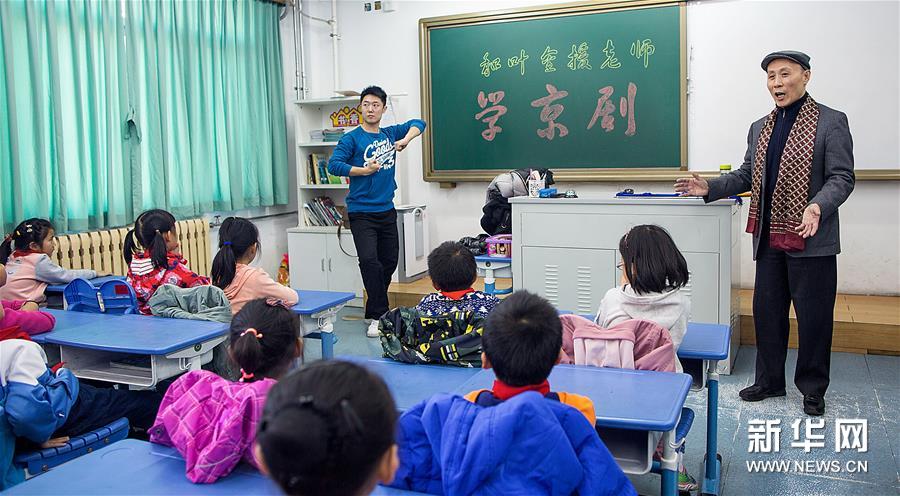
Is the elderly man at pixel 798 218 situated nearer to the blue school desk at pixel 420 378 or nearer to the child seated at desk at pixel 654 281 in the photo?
the child seated at desk at pixel 654 281

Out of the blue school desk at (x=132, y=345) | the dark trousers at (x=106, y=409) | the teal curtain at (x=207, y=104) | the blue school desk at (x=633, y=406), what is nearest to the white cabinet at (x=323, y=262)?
the teal curtain at (x=207, y=104)

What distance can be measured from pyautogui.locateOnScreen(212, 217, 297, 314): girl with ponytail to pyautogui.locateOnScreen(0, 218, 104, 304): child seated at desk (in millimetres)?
1080

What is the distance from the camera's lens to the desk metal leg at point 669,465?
186cm

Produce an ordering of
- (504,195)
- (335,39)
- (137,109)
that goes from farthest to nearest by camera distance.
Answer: (335,39) < (137,109) < (504,195)

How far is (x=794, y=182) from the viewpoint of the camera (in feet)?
10.9

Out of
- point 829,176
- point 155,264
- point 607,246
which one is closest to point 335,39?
point 607,246

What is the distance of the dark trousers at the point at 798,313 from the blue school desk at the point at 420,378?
176cm

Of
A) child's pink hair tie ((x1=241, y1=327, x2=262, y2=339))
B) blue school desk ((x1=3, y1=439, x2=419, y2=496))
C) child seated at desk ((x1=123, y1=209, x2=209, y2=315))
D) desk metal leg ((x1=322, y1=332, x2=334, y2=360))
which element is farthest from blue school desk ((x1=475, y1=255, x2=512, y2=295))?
blue school desk ((x1=3, y1=439, x2=419, y2=496))

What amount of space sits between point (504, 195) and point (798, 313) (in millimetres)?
1773

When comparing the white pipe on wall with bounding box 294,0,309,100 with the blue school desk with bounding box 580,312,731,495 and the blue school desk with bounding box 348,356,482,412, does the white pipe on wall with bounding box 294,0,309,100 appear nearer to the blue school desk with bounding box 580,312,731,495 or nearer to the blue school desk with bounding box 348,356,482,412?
the blue school desk with bounding box 348,356,482,412

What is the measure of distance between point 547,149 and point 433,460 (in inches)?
177

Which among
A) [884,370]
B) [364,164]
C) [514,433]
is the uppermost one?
[364,164]

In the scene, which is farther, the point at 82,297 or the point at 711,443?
the point at 82,297

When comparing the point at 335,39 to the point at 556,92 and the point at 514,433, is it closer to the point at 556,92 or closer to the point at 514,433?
the point at 556,92
